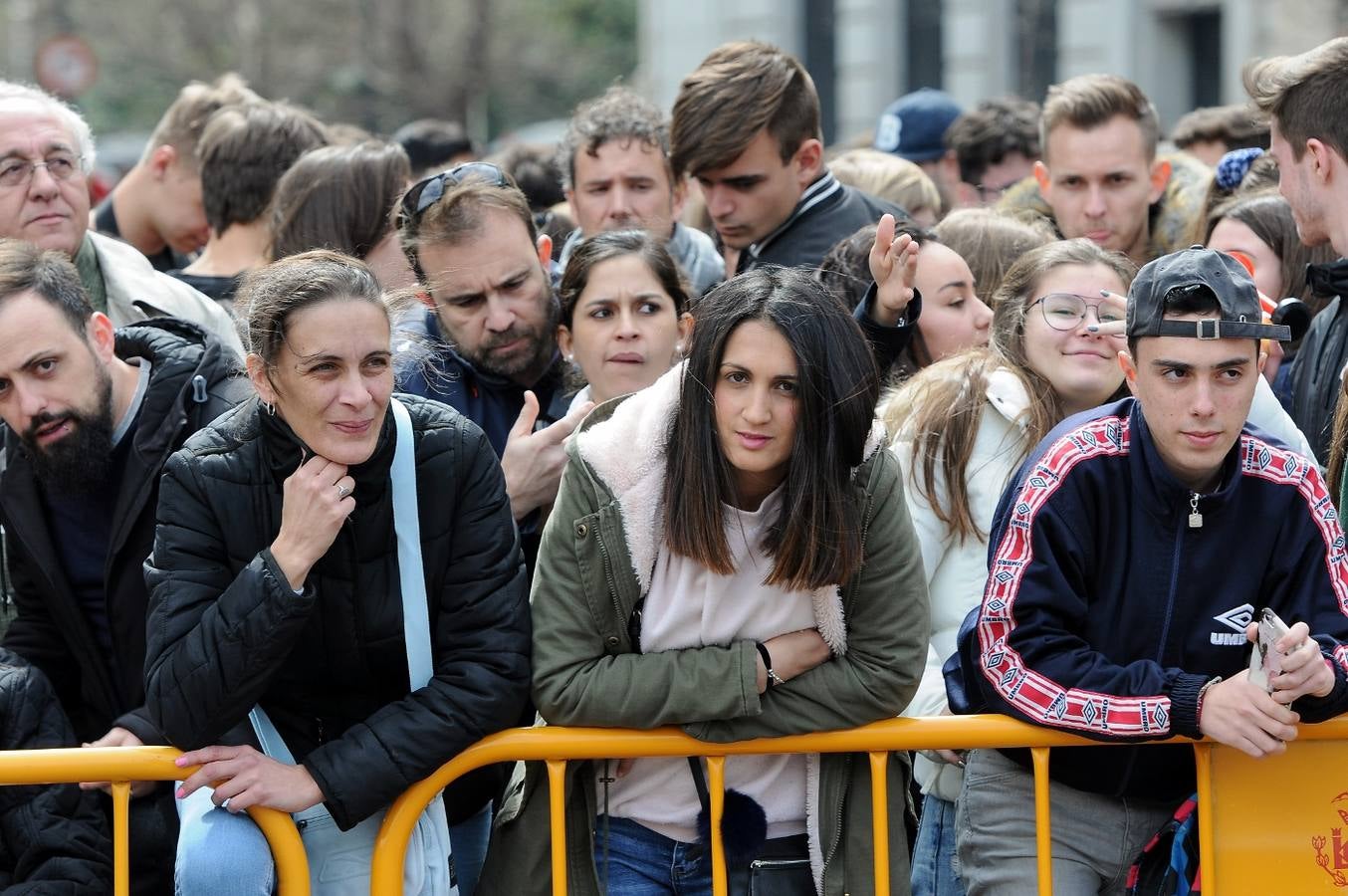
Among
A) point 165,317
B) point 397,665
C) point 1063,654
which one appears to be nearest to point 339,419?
point 397,665

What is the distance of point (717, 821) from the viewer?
337 centimetres

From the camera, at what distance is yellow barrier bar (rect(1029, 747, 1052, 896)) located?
3.31 m

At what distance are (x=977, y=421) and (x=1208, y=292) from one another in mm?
771

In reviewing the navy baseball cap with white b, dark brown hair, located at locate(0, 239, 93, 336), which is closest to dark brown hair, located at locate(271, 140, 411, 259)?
dark brown hair, located at locate(0, 239, 93, 336)

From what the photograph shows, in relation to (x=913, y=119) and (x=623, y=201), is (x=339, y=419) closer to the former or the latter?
A: (x=623, y=201)

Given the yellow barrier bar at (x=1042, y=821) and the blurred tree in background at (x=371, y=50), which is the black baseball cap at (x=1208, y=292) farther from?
the blurred tree in background at (x=371, y=50)

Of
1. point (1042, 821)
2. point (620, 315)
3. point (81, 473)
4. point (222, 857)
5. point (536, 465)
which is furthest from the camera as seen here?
point (620, 315)

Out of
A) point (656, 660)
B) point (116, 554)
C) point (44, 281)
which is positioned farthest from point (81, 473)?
point (656, 660)

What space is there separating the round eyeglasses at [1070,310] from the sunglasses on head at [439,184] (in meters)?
1.50

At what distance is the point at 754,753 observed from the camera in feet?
11.2

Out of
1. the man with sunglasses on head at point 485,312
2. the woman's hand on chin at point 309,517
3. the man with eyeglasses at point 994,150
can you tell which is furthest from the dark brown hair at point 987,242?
the man with eyeglasses at point 994,150

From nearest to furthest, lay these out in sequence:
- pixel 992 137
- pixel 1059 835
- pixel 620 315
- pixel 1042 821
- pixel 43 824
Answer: pixel 1042 821
pixel 1059 835
pixel 43 824
pixel 620 315
pixel 992 137

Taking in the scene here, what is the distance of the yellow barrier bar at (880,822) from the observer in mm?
3363

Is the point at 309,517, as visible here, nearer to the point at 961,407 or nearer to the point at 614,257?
the point at 614,257
